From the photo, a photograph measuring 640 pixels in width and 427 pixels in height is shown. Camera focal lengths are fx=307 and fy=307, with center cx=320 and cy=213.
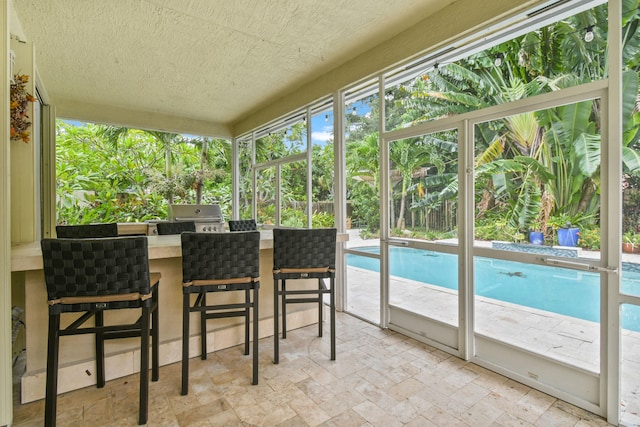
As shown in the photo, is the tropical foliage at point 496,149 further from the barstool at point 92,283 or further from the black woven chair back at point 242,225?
the barstool at point 92,283

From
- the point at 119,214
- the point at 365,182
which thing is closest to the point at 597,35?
the point at 365,182

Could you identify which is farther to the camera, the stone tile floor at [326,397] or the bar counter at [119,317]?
the bar counter at [119,317]

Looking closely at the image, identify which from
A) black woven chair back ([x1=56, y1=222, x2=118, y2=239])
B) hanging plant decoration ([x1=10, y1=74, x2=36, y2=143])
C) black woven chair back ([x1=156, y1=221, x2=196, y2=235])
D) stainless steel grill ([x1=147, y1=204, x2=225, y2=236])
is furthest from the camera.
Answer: stainless steel grill ([x1=147, y1=204, x2=225, y2=236])

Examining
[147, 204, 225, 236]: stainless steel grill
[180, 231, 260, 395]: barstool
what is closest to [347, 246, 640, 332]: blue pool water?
[180, 231, 260, 395]: barstool

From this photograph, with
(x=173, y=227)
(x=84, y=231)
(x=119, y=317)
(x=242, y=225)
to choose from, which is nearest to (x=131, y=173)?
(x=242, y=225)

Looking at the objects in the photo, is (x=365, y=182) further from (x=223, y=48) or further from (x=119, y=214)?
(x=119, y=214)

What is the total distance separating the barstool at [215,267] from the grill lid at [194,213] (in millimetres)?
2953

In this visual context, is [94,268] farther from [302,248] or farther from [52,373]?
[302,248]

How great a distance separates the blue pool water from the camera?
190 centimetres

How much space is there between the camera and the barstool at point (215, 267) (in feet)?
6.66

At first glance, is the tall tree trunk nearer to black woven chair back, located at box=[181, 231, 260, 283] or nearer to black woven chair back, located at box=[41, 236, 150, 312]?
black woven chair back, located at box=[181, 231, 260, 283]

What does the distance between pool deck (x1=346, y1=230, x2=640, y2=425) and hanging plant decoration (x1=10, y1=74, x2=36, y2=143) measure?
10.7ft

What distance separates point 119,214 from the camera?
Answer: 575 cm

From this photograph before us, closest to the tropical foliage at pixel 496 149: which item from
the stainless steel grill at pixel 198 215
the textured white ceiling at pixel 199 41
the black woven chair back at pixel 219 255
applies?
the textured white ceiling at pixel 199 41
